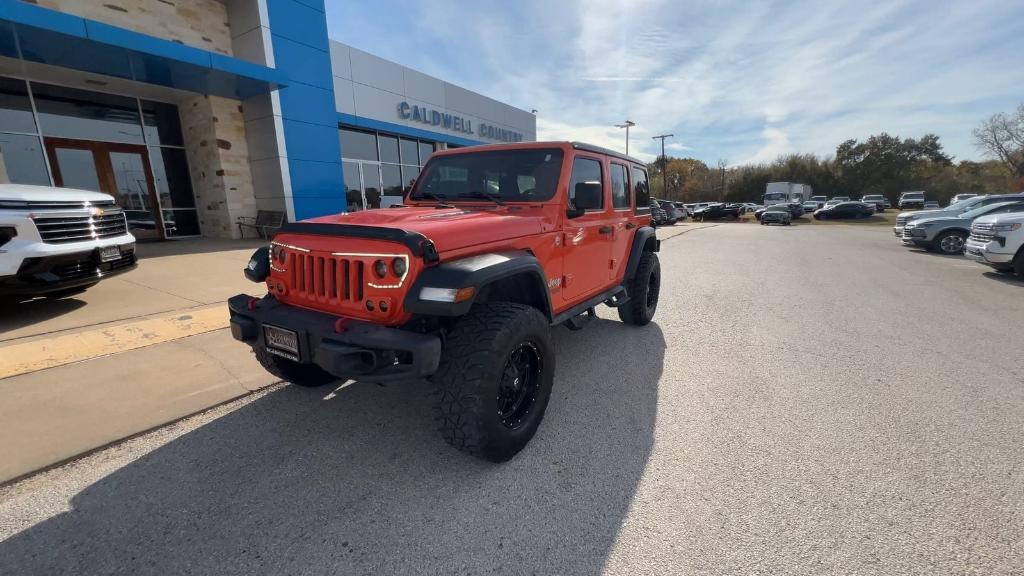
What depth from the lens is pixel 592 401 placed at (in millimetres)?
3166

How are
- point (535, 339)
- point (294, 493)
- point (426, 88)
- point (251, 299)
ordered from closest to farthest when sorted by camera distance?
point (294, 493), point (535, 339), point (251, 299), point (426, 88)

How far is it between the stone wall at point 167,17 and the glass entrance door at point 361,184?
451 cm

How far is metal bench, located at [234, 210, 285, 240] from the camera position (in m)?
11.2

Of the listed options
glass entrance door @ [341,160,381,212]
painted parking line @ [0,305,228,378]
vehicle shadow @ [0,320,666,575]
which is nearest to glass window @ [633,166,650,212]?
vehicle shadow @ [0,320,666,575]

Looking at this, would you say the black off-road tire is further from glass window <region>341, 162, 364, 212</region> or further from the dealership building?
glass window <region>341, 162, 364, 212</region>

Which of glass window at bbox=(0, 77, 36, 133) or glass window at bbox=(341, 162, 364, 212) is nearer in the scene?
glass window at bbox=(0, 77, 36, 133)

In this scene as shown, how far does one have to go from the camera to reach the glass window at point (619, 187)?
4142 mm

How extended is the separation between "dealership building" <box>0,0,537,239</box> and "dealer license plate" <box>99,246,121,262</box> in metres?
4.78

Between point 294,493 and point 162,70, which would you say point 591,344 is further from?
point 162,70

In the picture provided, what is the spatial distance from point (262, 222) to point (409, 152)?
714 centimetres

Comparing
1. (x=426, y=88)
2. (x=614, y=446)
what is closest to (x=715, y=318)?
(x=614, y=446)

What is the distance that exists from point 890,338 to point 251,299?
19.9 ft

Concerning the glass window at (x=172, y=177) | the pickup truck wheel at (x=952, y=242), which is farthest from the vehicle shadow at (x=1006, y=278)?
the glass window at (x=172, y=177)

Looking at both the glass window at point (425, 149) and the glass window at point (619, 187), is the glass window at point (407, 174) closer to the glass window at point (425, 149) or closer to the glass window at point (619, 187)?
the glass window at point (425, 149)
